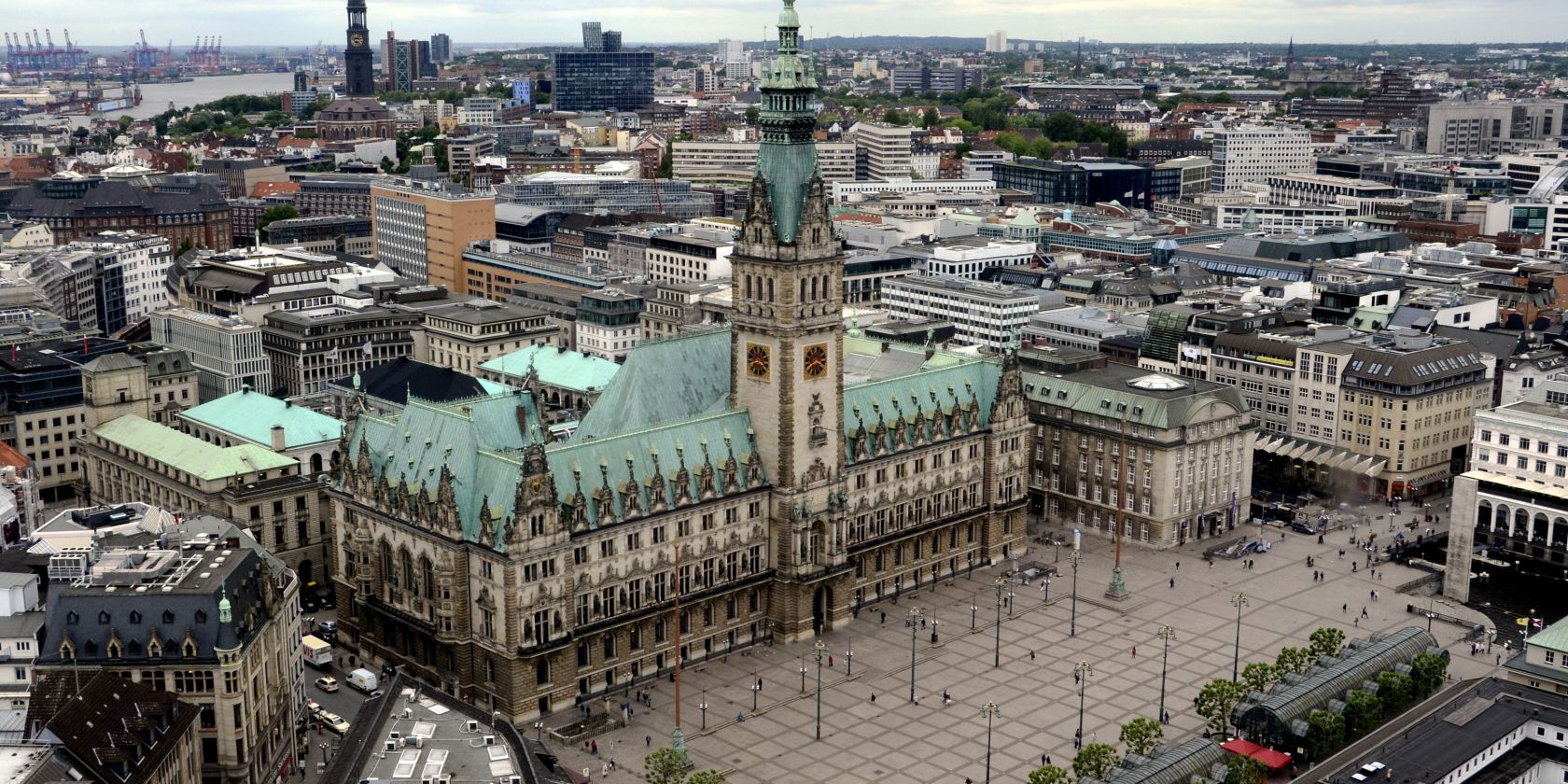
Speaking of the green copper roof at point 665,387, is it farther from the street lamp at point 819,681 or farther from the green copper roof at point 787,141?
the street lamp at point 819,681

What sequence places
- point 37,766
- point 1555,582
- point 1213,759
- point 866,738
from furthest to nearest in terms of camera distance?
point 1555,582
point 866,738
point 1213,759
point 37,766

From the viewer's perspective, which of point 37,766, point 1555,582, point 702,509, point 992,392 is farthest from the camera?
point 992,392

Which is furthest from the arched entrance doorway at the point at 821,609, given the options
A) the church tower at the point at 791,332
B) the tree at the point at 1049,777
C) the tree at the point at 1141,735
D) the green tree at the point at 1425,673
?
the green tree at the point at 1425,673

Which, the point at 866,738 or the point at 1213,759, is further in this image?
the point at 866,738

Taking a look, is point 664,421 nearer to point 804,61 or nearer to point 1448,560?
point 804,61

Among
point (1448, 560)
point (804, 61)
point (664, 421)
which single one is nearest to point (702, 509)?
point (664, 421)

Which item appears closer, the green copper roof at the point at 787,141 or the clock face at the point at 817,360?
the green copper roof at the point at 787,141

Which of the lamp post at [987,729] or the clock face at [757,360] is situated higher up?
the clock face at [757,360]
